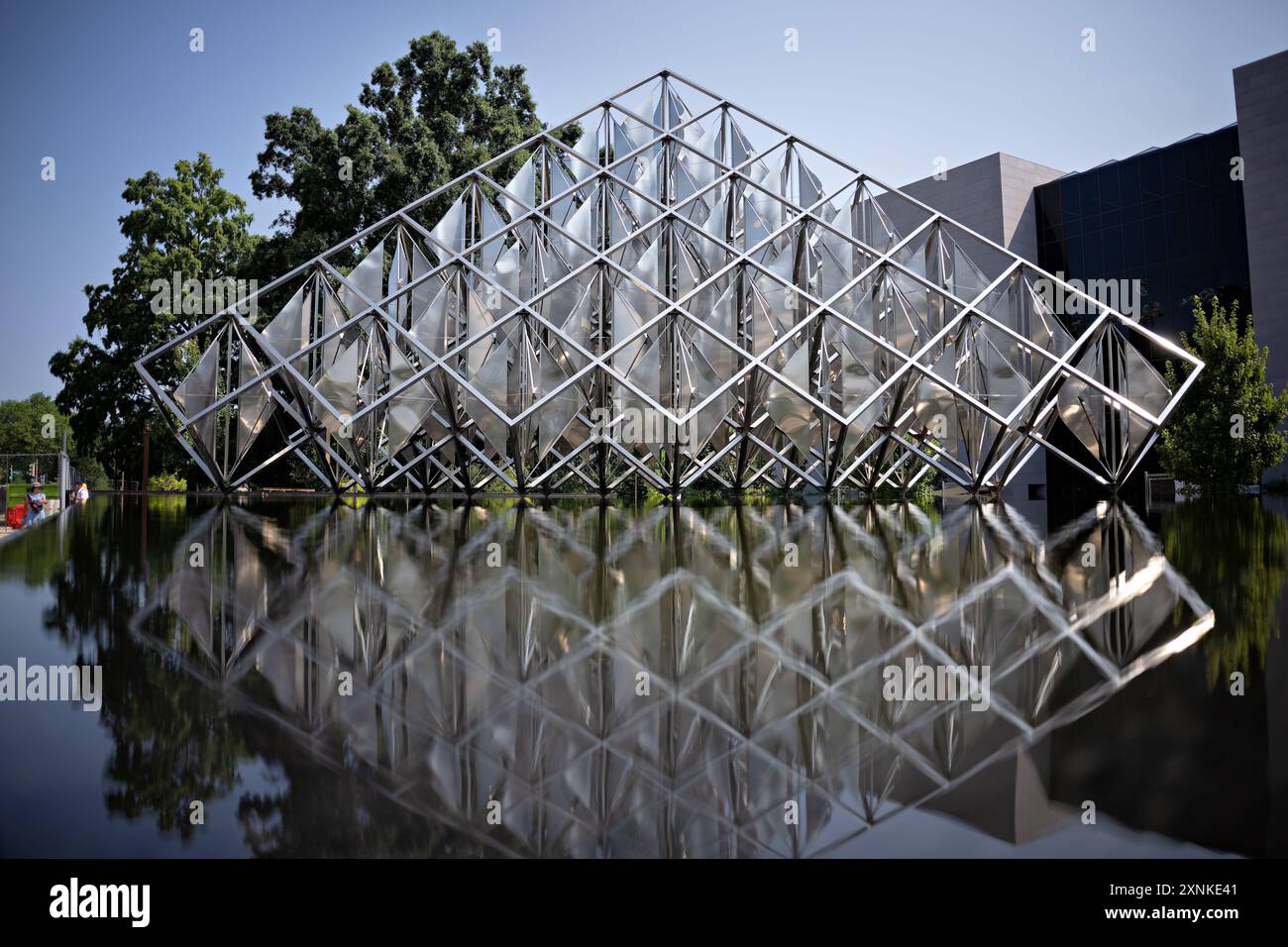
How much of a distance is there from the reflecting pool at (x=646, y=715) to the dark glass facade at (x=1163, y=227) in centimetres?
3476

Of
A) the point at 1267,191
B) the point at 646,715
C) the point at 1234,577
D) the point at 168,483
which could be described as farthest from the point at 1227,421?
the point at 168,483

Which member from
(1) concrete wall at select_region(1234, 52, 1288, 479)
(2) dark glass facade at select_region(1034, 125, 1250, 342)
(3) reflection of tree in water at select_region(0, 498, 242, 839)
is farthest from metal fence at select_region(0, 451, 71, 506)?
(1) concrete wall at select_region(1234, 52, 1288, 479)

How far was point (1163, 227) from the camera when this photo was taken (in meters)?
36.1

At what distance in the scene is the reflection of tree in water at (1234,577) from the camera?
3883 mm

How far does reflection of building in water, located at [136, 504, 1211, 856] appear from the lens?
2.30 metres

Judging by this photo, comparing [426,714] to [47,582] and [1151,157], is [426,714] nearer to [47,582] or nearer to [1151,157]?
[47,582]

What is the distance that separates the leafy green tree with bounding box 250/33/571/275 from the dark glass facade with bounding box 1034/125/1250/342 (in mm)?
24197

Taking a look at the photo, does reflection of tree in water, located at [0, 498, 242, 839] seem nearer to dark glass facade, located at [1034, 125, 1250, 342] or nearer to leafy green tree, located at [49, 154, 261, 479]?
leafy green tree, located at [49, 154, 261, 479]

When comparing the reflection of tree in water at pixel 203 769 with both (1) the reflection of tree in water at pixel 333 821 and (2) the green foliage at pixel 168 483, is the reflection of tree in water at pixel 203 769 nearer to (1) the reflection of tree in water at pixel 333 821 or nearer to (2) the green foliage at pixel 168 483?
(1) the reflection of tree in water at pixel 333 821

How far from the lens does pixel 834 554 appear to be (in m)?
7.98
